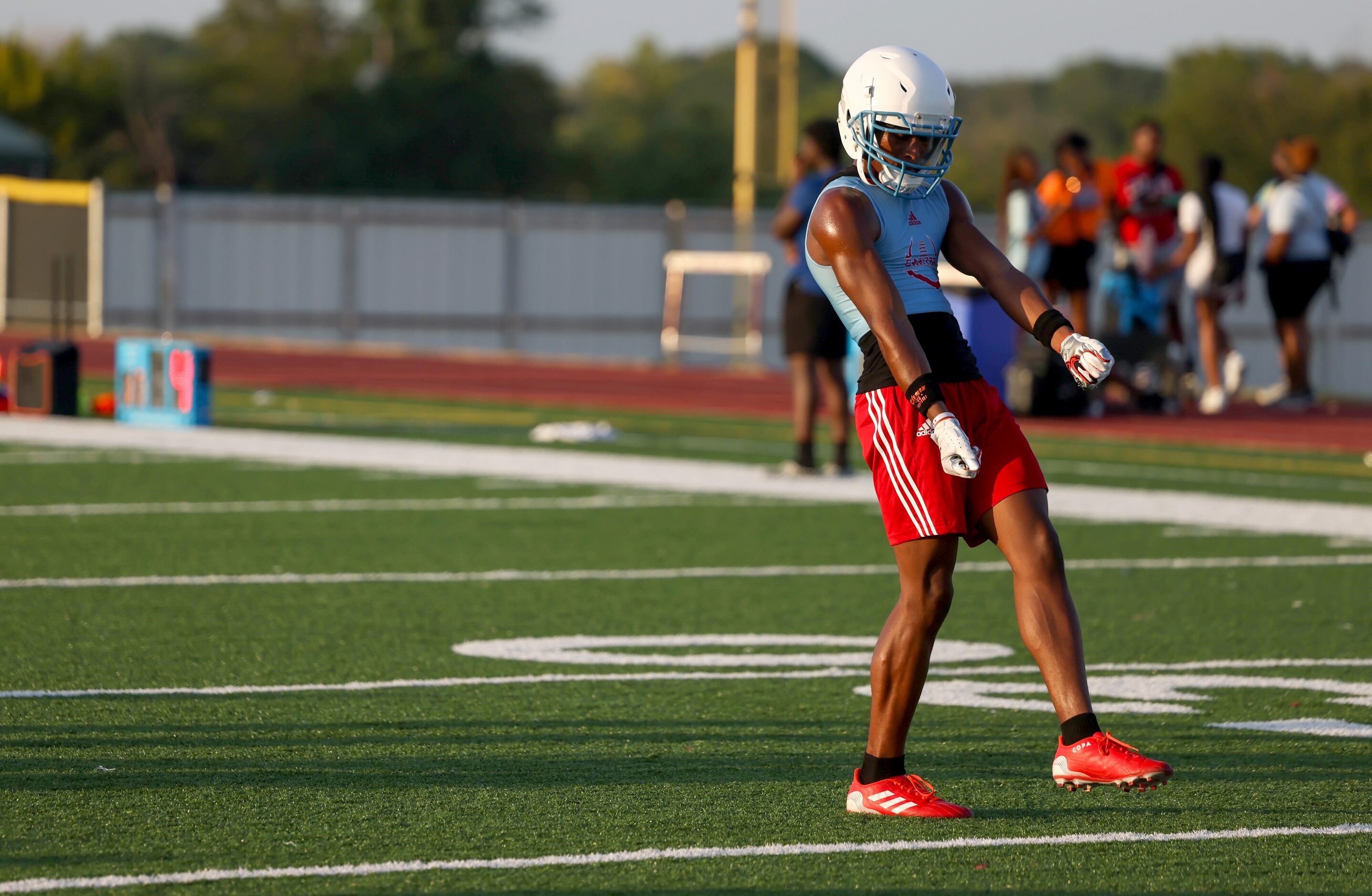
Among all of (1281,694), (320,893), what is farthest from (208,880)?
(1281,694)

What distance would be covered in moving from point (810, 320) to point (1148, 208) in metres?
6.79

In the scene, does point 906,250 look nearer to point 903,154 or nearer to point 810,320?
point 903,154

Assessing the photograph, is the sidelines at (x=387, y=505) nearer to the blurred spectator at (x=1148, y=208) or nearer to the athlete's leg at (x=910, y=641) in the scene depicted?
the athlete's leg at (x=910, y=641)

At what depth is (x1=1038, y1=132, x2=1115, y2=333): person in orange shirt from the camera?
58.0 ft

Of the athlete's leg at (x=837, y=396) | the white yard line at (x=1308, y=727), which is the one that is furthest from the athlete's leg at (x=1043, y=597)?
the athlete's leg at (x=837, y=396)

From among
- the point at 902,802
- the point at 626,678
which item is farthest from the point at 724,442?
the point at 902,802

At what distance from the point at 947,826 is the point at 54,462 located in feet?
31.8

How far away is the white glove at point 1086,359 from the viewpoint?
5.05 meters

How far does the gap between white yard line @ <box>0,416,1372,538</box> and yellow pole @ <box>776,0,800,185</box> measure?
1199 centimetres

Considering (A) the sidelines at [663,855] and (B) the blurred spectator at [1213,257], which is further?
(B) the blurred spectator at [1213,257]

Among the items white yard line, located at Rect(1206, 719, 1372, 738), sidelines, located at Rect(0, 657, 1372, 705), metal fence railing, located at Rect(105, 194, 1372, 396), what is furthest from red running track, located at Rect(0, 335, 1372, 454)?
white yard line, located at Rect(1206, 719, 1372, 738)

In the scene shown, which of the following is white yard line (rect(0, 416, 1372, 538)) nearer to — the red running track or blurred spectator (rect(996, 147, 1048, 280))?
the red running track

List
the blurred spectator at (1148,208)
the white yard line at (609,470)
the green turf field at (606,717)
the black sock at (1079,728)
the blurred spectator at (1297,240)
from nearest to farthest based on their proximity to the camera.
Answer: the green turf field at (606,717) < the black sock at (1079,728) < the white yard line at (609,470) < the blurred spectator at (1148,208) < the blurred spectator at (1297,240)

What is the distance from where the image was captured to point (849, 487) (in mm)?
12320
